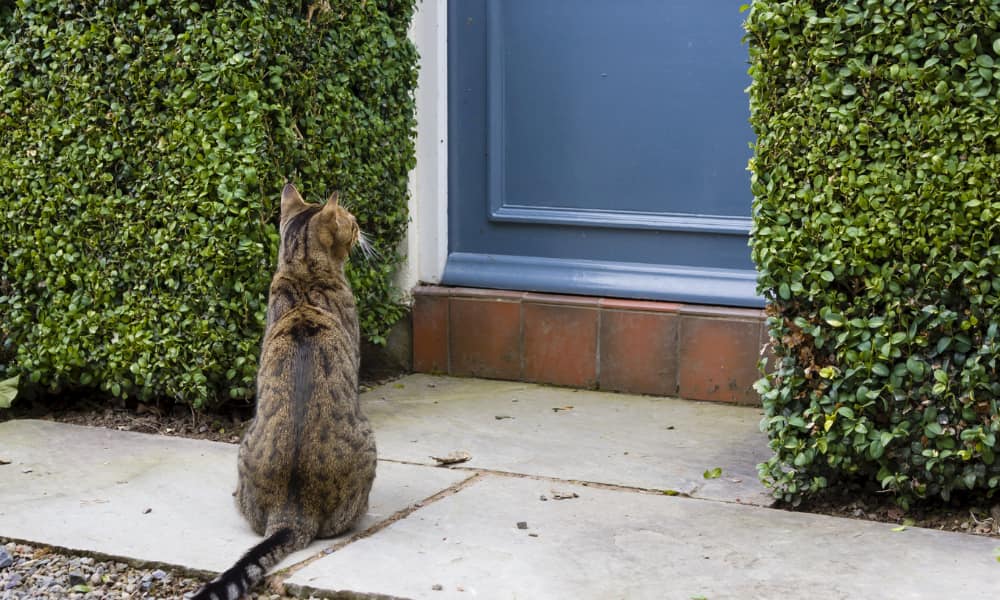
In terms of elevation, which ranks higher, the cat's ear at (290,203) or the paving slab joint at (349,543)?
the cat's ear at (290,203)

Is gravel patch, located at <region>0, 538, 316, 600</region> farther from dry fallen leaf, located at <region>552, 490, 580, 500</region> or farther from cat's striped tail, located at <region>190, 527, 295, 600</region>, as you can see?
dry fallen leaf, located at <region>552, 490, 580, 500</region>

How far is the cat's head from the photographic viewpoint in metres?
4.37

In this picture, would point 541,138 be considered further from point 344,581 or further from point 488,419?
point 344,581

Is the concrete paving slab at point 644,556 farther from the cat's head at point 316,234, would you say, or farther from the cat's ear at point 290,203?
the cat's ear at point 290,203

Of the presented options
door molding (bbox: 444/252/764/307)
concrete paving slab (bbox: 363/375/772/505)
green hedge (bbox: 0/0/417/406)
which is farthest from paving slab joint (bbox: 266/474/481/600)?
door molding (bbox: 444/252/764/307)

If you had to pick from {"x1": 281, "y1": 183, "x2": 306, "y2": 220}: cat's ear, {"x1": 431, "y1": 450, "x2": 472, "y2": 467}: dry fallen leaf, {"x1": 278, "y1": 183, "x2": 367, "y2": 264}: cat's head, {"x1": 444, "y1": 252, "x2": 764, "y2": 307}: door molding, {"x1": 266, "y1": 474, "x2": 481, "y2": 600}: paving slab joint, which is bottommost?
{"x1": 266, "y1": 474, "x2": 481, "y2": 600}: paving slab joint

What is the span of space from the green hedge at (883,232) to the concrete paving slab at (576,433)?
561 mm

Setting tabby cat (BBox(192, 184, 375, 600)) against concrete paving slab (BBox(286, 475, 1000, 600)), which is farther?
tabby cat (BBox(192, 184, 375, 600))

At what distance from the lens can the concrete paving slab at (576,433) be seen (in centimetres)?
472

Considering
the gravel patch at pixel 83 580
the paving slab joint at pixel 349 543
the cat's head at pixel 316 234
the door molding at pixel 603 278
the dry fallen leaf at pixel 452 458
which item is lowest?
the gravel patch at pixel 83 580

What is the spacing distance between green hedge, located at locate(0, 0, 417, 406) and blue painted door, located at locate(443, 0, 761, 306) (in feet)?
2.68

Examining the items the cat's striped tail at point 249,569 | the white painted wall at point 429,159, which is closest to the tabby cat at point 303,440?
the cat's striped tail at point 249,569

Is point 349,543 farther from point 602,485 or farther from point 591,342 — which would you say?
point 591,342

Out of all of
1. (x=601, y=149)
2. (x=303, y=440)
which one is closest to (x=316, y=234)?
(x=303, y=440)
